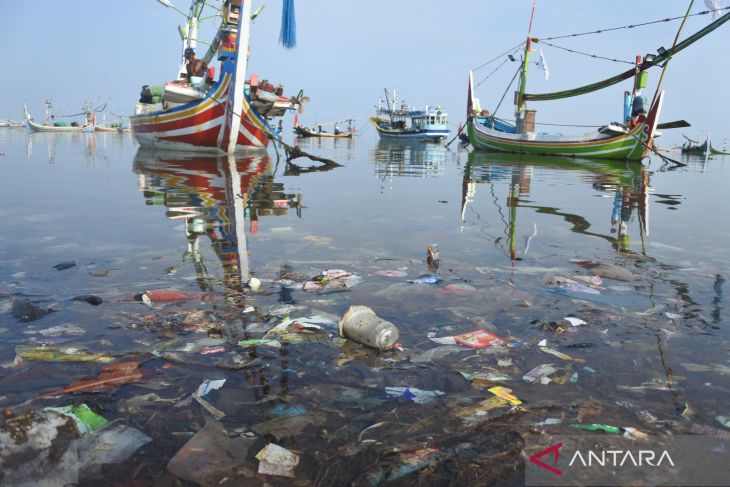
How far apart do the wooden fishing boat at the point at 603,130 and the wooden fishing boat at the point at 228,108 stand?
44.8 feet

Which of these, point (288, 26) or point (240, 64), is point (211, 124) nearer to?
point (240, 64)

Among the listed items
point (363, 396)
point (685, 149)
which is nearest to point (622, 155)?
point (363, 396)

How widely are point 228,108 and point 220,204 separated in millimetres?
10881

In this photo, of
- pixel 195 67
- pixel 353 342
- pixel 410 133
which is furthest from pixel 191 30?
pixel 410 133

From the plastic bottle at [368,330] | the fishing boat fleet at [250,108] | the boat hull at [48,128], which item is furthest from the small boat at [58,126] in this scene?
the plastic bottle at [368,330]

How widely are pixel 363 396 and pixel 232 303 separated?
4.89 ft

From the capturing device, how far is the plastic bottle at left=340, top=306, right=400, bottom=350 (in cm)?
260

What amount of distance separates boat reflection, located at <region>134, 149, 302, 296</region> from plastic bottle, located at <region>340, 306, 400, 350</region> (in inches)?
44.4

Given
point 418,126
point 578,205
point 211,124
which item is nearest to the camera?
point 578,205

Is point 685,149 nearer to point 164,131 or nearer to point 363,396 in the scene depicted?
point 164,131

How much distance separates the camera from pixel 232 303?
3.23 metres

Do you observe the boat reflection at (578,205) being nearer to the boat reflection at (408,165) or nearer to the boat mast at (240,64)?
the boat reflection at (408,165)

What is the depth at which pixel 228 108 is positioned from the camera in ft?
55.1

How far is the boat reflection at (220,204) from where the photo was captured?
13.9 feet
